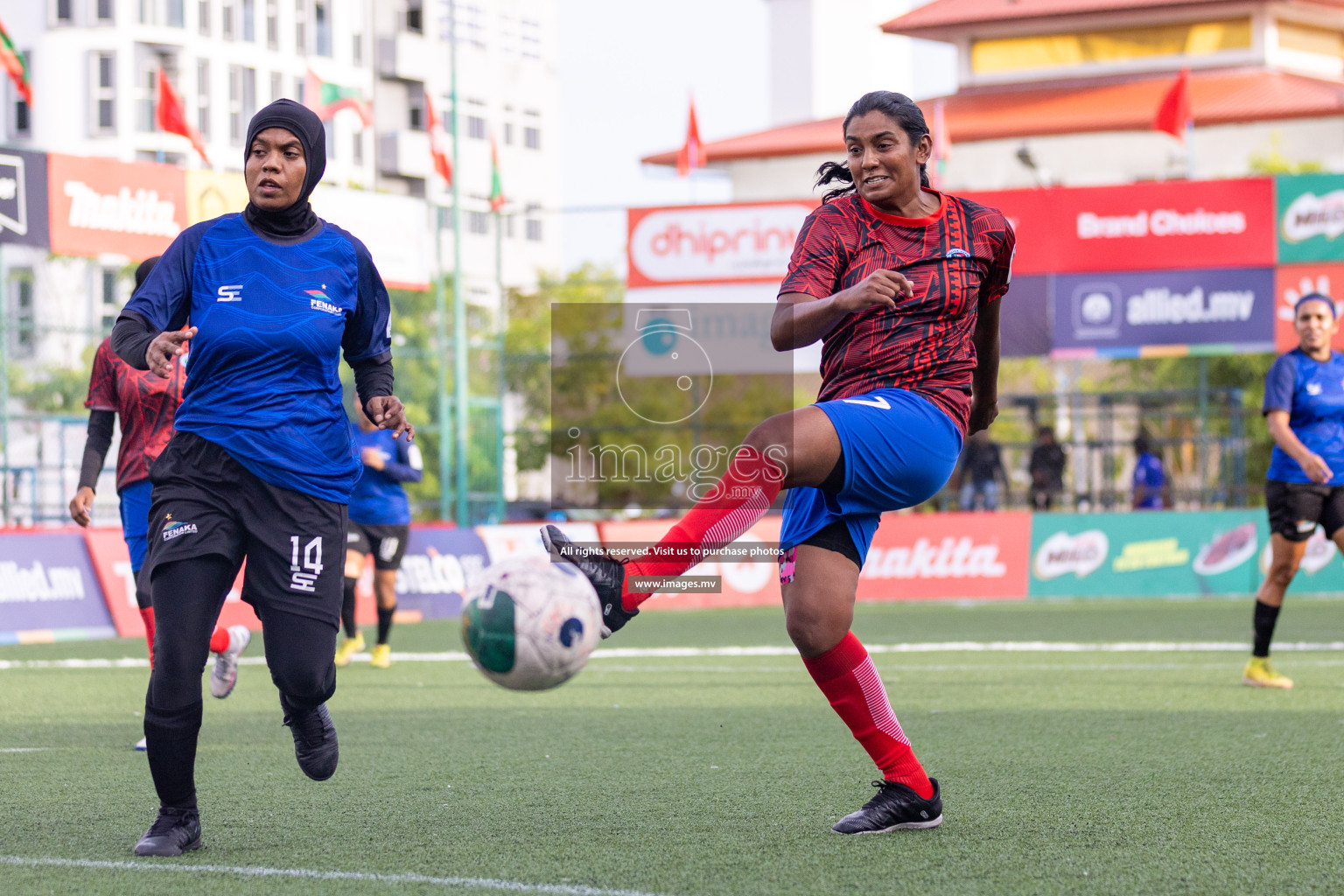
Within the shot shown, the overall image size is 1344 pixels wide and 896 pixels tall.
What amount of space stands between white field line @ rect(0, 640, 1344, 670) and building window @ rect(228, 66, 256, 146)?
39.4 m

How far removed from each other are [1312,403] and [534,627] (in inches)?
247

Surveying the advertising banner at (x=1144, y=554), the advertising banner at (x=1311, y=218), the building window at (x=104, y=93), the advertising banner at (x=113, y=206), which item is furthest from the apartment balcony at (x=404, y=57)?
the advertising banner at (x=1144, y=554)

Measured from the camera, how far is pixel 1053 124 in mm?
43688

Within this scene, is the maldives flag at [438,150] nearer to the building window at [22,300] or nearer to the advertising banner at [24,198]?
the building window at [22,300]

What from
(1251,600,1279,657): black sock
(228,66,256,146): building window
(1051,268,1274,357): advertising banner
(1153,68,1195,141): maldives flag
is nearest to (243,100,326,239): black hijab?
(1251,600,1279,657): black sock

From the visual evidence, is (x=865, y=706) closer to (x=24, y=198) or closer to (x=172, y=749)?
(x=172, y=749)

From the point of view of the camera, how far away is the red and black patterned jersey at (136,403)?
7352 millimetres

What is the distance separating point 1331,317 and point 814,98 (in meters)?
55.1

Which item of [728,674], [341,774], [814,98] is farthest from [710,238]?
[814,98]

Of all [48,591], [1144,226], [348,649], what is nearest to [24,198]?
[48,591]

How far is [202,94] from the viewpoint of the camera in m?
48.5

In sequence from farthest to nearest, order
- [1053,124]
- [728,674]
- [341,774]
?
[1053,124], [728,674], [341,774]

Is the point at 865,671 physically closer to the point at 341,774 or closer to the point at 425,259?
the point at 341,774

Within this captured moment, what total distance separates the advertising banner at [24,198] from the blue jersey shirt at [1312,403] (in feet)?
37.7
